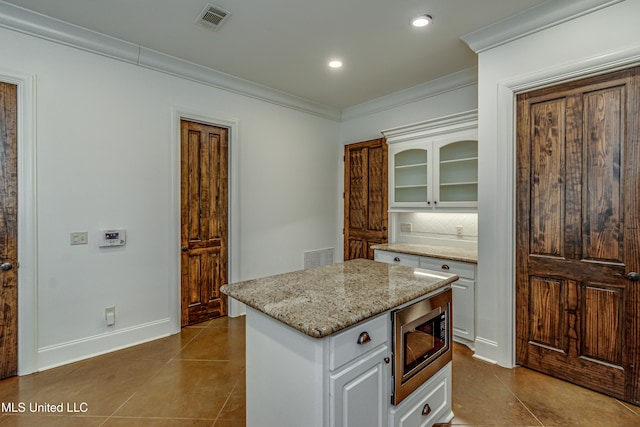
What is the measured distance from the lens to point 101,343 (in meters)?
2.80

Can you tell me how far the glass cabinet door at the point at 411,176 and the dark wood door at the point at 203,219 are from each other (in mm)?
2148

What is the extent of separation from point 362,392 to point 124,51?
3.40 metres

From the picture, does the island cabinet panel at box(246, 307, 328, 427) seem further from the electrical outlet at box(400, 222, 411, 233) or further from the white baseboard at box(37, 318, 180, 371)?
the electrical outlet at box(400, 222, 411, 233)

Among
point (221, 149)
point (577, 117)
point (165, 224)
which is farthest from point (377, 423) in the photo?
point (221, 149)

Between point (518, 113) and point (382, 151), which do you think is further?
point (382, 151)

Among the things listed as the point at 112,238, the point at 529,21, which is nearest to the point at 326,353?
the point at 112,238

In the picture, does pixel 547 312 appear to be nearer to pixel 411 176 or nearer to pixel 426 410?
pixel 426 410

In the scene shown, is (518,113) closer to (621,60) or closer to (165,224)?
(621,60)

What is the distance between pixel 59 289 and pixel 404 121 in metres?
4.13

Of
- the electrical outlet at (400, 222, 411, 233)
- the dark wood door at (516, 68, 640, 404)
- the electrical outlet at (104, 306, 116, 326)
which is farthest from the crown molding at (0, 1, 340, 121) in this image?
the dark wood door at (516, 68, 640, 404)

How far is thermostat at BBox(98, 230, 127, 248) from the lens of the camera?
2.81 m

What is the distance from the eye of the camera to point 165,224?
10.5 feet

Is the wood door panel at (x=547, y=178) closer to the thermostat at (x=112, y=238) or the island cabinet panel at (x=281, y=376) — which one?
the island cabinet panel at (x=281, y=376)

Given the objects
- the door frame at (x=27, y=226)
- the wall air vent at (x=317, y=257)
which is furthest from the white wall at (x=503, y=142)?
the door frame at (x=27, y=226)
